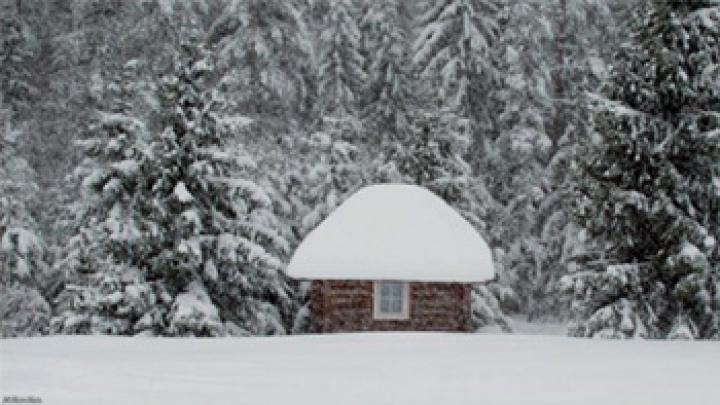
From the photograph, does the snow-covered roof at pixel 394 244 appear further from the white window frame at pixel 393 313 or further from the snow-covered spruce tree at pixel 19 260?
the snow-covered spruce tree at pixel 19 260

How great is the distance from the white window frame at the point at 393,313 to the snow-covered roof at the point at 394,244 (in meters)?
0.71

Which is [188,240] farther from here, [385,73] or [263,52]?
[385,73]

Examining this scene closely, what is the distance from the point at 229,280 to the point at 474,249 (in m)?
5.70

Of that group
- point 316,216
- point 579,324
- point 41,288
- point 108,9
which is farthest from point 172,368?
point 108,9

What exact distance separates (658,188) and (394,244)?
592 centimetres

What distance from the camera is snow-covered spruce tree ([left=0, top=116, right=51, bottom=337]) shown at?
2609cm

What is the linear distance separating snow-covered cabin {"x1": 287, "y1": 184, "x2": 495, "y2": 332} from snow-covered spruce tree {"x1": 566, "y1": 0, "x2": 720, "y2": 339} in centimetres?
284

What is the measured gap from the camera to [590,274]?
827 inches

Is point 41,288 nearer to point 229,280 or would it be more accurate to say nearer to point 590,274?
point 229,280

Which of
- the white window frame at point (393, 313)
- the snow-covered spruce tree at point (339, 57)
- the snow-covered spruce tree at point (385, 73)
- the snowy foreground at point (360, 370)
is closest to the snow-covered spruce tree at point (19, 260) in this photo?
the white window frame at point (393, 313)

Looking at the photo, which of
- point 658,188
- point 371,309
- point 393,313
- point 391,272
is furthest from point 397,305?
A: point 658,188

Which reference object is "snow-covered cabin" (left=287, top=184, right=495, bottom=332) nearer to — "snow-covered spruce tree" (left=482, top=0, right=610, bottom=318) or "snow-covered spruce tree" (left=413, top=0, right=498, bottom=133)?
"snow-covered spruce tree" (left=482, top=0, right=610, bottom=318)

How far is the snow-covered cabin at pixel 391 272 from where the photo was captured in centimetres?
2230

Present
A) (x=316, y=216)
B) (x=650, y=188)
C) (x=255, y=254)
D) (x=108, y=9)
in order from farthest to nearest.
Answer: (x=108, y=9) < (x=316, y=216) < (x=255, y=254) < (x=650, y=188)
